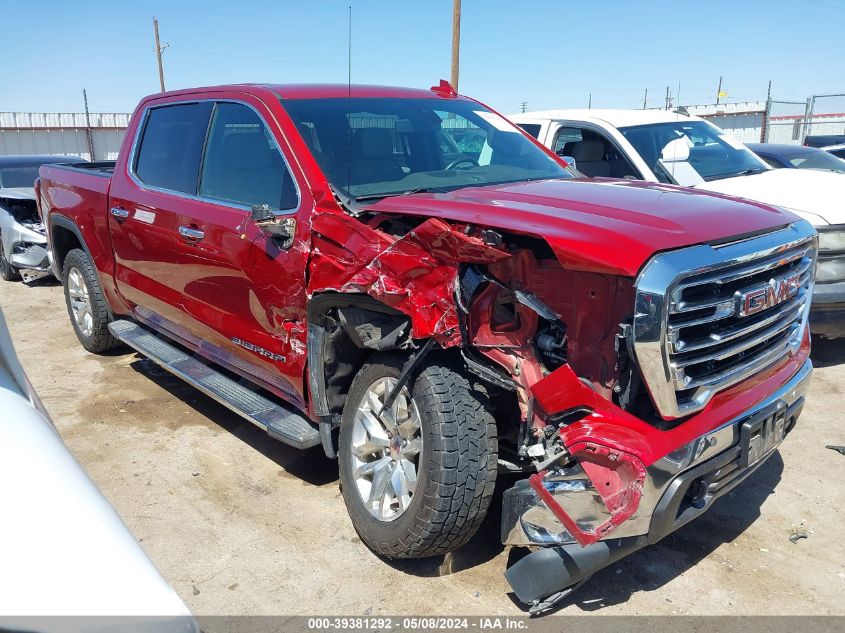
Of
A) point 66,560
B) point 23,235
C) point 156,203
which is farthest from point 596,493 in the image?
point 23,235

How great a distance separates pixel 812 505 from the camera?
12.0 feet

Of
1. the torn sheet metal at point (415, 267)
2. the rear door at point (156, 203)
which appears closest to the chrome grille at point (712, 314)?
the torn sheet metal at point (415, 267)

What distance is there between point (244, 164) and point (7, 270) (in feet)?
25.7

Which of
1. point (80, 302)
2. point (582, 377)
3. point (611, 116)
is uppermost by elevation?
point (611, 116)

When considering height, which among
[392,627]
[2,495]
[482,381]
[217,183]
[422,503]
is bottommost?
[392,627]

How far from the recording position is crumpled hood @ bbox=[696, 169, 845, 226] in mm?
5297

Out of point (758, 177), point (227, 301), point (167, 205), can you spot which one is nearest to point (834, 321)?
point (758, 177)

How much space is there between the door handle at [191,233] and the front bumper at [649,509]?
2.36 meters

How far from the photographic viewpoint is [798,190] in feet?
18.7

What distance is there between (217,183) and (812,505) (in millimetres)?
3640

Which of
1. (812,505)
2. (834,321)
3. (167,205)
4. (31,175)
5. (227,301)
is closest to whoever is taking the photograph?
(812,505)

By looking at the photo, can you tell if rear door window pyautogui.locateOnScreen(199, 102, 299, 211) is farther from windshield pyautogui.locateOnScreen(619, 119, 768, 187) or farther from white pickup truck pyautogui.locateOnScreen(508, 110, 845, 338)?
windshield pyautogui.locateOnScreen(619, 119, 768, 187)

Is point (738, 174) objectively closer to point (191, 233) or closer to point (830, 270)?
point (830, 270)

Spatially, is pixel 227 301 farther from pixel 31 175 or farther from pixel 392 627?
pixel 31 175
